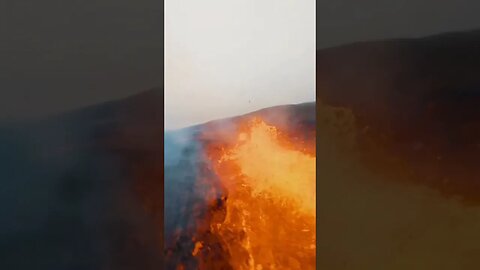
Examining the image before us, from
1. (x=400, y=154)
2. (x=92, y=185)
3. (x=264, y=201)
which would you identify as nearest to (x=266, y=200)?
(x=264, y=201)

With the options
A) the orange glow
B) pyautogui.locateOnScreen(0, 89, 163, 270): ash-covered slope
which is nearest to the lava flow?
the orange glow

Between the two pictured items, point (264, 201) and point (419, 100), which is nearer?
point (419, 100)

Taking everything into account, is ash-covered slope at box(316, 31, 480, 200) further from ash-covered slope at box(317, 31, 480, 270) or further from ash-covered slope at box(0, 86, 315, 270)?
ash-covered slope at box(0, 86, 315, 270)

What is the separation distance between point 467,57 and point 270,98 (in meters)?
0.62

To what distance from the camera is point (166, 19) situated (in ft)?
5.34

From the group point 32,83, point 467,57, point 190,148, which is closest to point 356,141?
point 467,57

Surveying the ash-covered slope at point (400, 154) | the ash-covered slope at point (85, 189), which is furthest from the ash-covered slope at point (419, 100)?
the ash-covered slope at point (85, 189)

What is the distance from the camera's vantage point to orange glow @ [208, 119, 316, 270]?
157 cm

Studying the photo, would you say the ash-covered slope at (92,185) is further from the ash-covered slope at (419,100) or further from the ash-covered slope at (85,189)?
the ash-covered slope at (419,100)

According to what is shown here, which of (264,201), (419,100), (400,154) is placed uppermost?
(419,100)

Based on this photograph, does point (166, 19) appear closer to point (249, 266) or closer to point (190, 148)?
point (190, 148)

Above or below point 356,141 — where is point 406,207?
below

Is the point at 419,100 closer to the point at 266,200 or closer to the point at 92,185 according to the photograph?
the point at 266,200

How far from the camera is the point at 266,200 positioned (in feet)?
5.24
